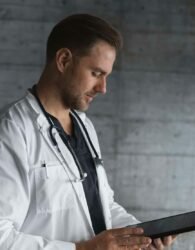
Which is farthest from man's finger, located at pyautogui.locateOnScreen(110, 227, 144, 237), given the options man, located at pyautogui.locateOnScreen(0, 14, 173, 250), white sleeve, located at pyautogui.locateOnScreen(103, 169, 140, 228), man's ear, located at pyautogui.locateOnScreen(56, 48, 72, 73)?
man's ear, located at pyautogui.locateOnScreen(56, 48, 72, 73)

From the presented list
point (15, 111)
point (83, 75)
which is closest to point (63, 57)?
point (83, 75)

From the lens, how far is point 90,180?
4.62 ft

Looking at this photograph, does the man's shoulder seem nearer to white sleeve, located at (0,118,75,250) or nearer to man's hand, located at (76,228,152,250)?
white sleeve, located at (0,118,75,250)

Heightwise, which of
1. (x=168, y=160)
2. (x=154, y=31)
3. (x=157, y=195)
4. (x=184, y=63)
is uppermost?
(x=154, y=31)

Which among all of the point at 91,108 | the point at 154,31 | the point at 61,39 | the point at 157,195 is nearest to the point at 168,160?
the point at 157,195

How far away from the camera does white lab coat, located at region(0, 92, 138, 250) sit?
1.19m

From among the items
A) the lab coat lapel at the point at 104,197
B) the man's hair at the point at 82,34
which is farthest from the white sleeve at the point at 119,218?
the man's hair at the point at 82,34

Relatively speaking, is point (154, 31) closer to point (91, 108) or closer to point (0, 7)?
point (91, 108)

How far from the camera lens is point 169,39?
3418 millimetres

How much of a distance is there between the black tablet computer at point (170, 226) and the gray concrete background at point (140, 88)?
7.10 feet

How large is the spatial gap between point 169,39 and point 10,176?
2458 millimetres

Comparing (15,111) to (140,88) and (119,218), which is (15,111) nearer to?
(119,218)

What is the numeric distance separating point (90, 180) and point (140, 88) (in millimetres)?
2088

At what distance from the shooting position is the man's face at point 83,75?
140cm
